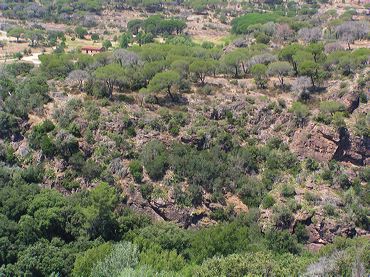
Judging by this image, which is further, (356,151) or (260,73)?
(260,73)

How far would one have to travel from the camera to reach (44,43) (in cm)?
8456

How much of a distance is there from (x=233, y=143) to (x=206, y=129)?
3.04 metres

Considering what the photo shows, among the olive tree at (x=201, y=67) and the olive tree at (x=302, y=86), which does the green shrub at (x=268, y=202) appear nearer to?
the olive tree at (x=302, y=86)

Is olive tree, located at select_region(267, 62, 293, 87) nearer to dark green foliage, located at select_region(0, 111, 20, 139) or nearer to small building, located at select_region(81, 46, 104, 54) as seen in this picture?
dark green foliage, located at select_region(0, 111, 20, 139)

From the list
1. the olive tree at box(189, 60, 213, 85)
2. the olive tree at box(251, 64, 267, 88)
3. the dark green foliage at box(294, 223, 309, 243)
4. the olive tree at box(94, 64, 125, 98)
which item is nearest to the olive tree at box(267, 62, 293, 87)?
the olive tree at box(251, 64, 267, 88)

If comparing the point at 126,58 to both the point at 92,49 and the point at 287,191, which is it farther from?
the point at 287,191

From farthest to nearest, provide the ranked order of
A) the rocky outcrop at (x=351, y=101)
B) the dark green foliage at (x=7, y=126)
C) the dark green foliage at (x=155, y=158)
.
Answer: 1. the rocky outcrop at (x=351, y=101)
2. the dark green foliage at (x=7, y=126)
3. the dark green foliage at (x=155, y=158)

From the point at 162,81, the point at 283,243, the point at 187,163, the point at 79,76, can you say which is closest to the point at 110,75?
the point at 79,76

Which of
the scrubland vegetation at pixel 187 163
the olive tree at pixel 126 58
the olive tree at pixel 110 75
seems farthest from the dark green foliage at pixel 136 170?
the olive tree at pixel 126 58

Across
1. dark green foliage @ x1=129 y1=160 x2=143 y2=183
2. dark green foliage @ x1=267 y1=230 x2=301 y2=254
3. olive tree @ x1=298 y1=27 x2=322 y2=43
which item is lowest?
dark green foliage @ x1=267 y1=230 x2=301 y2=254

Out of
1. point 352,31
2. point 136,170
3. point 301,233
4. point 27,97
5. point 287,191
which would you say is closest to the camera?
point 301,233

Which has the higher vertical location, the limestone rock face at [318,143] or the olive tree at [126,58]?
the olive tree at [126,58]

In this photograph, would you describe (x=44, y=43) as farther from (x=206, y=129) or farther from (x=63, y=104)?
(x=206, y=129)

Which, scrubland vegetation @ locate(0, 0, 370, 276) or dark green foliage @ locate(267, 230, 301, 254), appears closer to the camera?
scrubland vegetation @ locate(0, 0, 370, 276)
